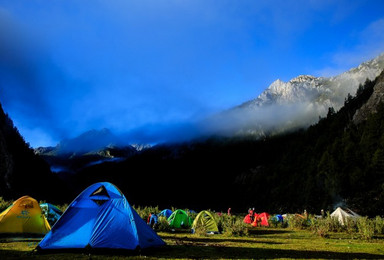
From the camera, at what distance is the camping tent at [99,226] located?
1162 cm

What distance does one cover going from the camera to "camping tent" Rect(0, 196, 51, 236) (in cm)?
1585

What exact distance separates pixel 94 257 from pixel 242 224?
47.0 ft

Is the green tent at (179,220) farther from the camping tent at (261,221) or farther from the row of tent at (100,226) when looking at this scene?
the row of tent at (100,226)

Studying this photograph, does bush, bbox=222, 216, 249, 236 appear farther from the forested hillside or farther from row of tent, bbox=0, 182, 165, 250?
the forested hillside

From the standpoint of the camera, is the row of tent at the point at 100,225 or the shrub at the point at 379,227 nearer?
the row of tent at the point at 100,225

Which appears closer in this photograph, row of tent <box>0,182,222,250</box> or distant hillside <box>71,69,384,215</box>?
row of tent <box>0,182,222,250</box>

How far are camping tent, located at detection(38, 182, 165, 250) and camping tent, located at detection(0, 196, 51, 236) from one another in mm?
5741

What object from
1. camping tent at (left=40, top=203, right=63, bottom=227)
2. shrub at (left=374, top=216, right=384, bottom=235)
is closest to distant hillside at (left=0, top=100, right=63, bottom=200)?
camping tent at (left=40, top=203, right=63, bottom=227)

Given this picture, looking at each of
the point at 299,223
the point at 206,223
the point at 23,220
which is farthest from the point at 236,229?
the point at 23,220

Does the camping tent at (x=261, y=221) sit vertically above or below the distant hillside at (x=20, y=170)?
below

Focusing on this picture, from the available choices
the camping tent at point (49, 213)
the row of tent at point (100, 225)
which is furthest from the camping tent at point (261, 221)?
the row of tent at point (100, 225)

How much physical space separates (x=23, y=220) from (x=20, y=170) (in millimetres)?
111925

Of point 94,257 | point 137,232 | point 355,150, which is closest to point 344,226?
point 137,232

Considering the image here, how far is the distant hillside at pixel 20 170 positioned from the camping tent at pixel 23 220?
85517 millimetres
